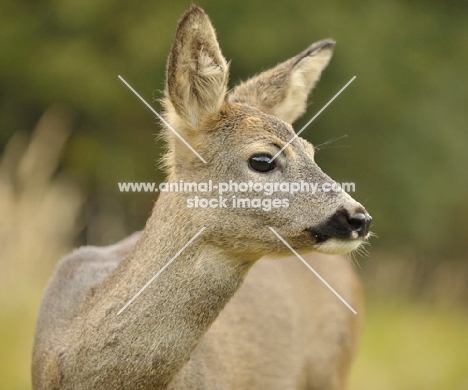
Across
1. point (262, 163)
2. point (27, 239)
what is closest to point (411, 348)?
point (27, 239)

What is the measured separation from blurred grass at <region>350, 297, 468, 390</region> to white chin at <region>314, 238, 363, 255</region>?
14.4ft

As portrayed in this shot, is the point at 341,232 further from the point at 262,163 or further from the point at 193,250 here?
the point at 193,250

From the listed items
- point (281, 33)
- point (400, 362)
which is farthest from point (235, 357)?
point (281, 33)

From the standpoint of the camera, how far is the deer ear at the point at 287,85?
20.2 ft

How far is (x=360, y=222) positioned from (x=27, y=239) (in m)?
5.87

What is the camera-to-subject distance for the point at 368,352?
1062 cm

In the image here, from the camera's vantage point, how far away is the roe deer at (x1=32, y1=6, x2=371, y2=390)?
16.3 feet

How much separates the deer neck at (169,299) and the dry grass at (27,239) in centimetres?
350

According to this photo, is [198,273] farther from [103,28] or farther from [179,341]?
[103,28]

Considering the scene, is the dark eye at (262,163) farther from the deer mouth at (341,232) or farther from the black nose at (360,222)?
the black nose at (360,222)

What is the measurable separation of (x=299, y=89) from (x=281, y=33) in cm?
912

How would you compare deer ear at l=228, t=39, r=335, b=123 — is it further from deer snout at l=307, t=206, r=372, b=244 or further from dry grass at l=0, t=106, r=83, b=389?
dry grass at l=0, t=106, r=83, b=389

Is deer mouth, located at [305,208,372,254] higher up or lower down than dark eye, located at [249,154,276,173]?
lower down

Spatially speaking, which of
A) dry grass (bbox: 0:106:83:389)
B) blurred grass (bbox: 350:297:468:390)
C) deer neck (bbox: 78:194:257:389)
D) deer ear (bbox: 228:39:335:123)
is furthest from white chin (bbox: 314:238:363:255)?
blurred grass (bbox: 350:297:468:390)
